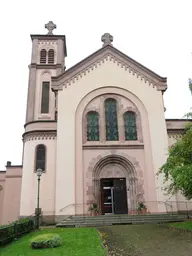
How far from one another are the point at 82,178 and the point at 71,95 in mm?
7632

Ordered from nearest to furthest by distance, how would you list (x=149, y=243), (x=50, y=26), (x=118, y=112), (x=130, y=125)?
(x=149, y=243) < (x=130, y=125) < (x=118, y=112) < (x=50, y=26)

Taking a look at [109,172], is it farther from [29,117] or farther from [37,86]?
[37,86]

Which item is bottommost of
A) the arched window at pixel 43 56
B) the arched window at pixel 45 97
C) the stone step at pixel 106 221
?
the stone step at pixel 106 221

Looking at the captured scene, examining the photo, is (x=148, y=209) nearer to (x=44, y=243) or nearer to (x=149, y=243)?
(x=149, y=243)

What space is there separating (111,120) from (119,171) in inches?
184

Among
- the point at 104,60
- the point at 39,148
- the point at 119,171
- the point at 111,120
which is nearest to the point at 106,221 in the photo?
the point at 119,171

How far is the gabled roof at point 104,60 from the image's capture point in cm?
2356

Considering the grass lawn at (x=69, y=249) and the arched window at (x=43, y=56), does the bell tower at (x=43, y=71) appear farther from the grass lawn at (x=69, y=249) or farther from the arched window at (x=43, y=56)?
the grass lawn at (x=69, y=249)

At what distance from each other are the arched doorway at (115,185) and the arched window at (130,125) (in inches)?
89.4

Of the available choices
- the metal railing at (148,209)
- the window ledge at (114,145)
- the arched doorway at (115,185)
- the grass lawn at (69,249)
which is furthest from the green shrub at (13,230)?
the window ledge at (114,145)

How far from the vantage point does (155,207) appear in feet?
65.9

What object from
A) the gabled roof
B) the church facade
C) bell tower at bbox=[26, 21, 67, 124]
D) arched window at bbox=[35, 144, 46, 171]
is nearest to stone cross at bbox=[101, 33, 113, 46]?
the church facade

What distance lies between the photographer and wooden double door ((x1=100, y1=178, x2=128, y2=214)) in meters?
20.7

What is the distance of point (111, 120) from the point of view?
75.7 ft
